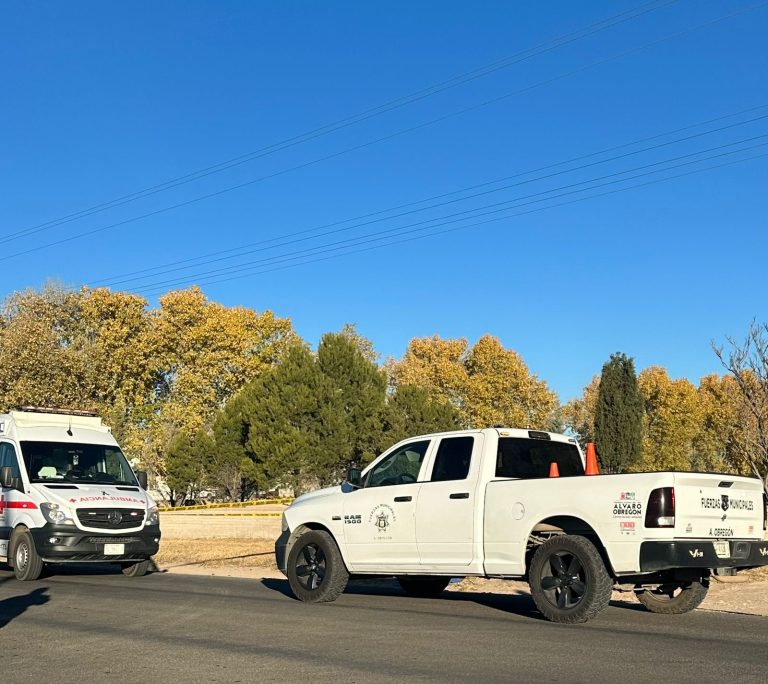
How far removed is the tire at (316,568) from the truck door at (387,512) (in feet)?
0.72

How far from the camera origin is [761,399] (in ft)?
80.2

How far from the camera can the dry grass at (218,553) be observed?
752 inches

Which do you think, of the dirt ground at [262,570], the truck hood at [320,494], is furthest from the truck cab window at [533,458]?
the truck hood at [320,494]

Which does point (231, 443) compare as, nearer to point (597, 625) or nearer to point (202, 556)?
point (202, 556)

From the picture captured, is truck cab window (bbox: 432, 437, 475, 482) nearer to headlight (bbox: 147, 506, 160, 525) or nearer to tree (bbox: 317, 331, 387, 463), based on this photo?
headlight (bbox: 147, 506, 160, 525)

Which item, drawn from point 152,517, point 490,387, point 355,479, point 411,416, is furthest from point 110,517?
point 490,387

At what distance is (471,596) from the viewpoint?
43.1ft

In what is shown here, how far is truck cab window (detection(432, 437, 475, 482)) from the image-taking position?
36.1ft

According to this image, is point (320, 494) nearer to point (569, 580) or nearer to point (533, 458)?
point (533, 458)

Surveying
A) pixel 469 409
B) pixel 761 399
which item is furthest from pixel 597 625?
pixel 469 409

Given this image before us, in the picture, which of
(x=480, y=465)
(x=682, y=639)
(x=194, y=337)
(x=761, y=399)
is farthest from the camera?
(x=194, y=337)

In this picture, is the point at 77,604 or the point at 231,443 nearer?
the point at 77,604

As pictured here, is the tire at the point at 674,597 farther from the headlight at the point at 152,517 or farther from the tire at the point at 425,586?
the headlight at the point at 152,517

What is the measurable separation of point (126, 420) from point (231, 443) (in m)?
16.4
